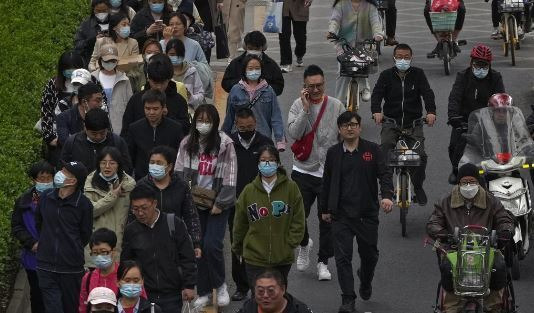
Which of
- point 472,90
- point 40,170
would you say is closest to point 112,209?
point 40,170

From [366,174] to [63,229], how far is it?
9.41ft

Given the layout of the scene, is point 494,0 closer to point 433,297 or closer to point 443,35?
point 443,35

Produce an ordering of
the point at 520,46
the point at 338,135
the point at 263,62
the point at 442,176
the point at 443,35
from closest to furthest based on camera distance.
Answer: the point at 338,135 < the point at 263,62 < the point at 442,176 < the point at 443,35 < the point at 520,46

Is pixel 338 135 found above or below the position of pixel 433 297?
above

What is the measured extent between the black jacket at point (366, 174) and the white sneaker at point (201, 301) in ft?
4.31

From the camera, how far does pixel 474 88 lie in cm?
1917

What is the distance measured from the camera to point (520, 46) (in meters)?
27.6

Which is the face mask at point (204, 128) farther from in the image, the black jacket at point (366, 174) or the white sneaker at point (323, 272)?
the white sneaker at point (323, 272)

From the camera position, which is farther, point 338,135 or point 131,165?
point 338,135

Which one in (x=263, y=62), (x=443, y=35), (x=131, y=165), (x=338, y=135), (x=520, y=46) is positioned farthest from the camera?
(x=520, y=46)

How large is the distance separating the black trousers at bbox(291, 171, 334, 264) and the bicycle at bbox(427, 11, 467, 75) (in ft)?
26.3

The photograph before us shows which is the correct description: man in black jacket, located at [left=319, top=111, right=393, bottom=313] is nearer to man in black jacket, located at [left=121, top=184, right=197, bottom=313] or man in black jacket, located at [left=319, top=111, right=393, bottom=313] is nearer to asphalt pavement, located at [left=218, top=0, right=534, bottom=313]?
asphalt pavement, located at [left=218, top=0, right=534, bottom=313]

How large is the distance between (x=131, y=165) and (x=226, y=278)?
5.91 feet

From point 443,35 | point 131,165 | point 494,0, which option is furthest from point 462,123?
point 494,0
